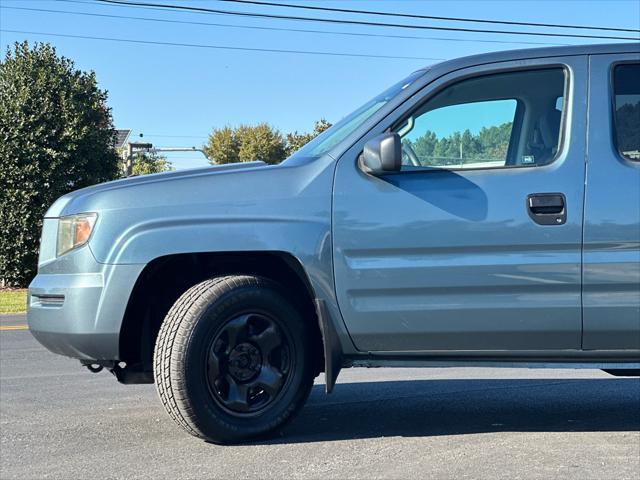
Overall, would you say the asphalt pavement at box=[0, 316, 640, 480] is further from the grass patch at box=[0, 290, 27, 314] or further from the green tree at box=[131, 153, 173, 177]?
the green tree at box=[131, 153, 173, 177]

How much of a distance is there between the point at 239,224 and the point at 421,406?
6.49 ft

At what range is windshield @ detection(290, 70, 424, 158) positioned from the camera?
14.1ft

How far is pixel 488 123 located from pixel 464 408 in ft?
6.30

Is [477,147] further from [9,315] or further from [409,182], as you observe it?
[9,315]

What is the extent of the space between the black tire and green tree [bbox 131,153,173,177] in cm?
4902

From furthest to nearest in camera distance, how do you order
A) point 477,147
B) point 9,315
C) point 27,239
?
point 27,239
point 9,315
point 477,147

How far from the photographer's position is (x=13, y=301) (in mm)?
16469

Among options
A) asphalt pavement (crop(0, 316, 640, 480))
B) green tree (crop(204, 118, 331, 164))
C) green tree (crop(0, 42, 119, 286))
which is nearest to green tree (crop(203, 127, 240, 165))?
green tree (crop(204, 118, 331, 164))

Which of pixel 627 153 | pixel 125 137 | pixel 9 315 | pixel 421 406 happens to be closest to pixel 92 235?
pixel 421 406

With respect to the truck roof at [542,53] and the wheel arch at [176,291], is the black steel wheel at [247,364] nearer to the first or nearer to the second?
the wheel arch at [176,291]

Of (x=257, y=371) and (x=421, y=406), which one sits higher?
(x=257, y=371)

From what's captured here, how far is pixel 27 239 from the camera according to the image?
1950 cm

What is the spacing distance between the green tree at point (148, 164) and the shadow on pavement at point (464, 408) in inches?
1876

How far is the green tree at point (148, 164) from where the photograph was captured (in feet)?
183
